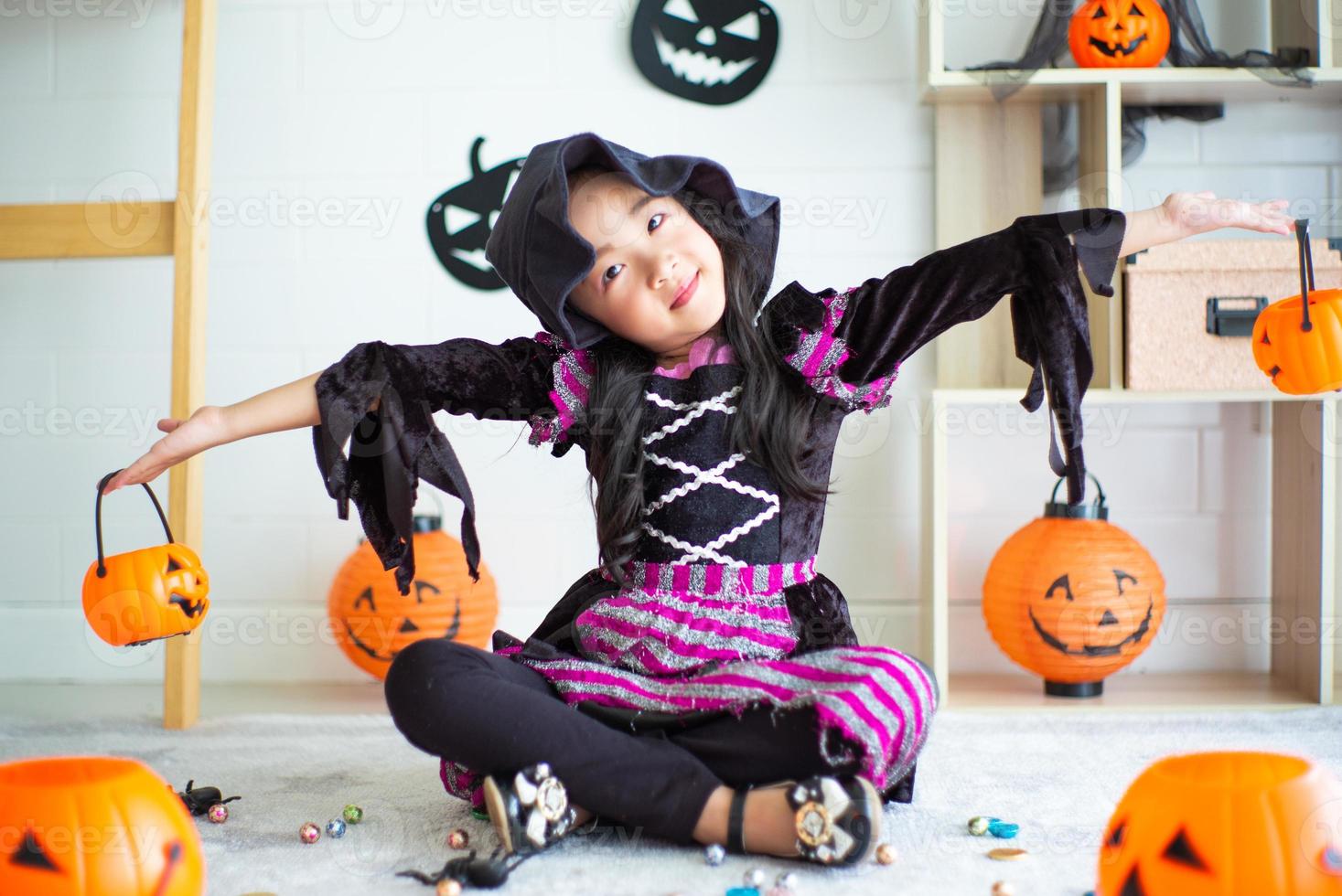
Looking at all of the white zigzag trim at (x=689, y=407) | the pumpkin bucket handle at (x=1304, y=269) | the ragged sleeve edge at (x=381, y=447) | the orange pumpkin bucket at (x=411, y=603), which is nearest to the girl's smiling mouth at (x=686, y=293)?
the white zigzag trim at (x=689, y=407)

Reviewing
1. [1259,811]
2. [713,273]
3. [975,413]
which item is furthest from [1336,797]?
[975,413]

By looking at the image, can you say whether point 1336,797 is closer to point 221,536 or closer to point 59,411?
point 221,536

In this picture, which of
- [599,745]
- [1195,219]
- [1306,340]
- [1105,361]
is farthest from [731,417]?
[1105,361]

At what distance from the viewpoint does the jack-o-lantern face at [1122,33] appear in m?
1.82

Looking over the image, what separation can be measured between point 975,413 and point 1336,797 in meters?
1.29

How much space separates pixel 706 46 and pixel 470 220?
0.49 m

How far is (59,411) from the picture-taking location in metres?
2.11

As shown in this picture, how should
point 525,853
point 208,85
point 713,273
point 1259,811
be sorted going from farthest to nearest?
1. point 208,85
2. point 713,273
3. point 525,853
4. point 1259,811

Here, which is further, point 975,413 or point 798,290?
point 975,413

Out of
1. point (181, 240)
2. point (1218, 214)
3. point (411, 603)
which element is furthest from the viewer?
point (411, 603)

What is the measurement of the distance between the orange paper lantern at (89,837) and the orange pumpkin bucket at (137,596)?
1.65 ft

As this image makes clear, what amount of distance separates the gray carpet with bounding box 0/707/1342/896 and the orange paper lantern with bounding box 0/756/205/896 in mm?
189

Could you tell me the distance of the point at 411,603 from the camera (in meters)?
1.86

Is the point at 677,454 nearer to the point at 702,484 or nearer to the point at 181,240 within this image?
the point at 702,484
